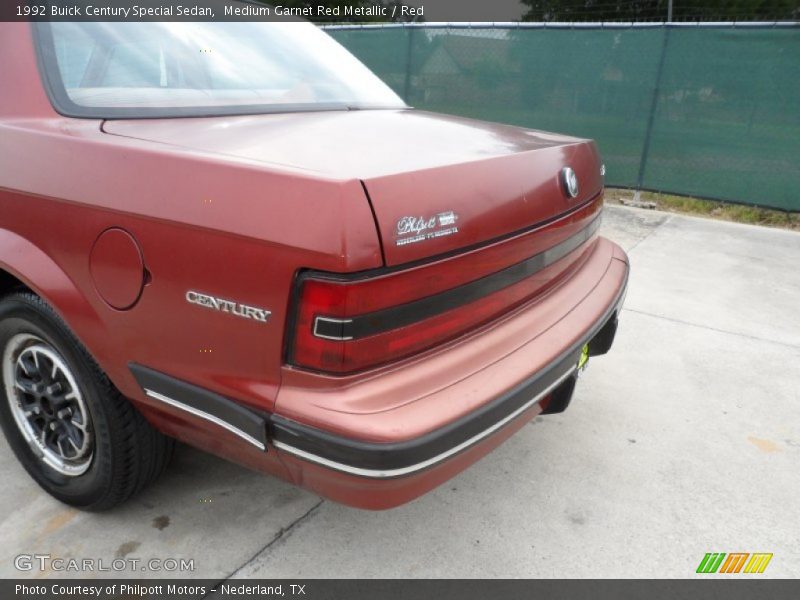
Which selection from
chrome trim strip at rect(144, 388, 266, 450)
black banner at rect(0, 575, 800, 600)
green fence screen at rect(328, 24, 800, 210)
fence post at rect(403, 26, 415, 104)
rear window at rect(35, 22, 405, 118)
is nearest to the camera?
chrome trim strip at rect(144, 388, 266, 450)

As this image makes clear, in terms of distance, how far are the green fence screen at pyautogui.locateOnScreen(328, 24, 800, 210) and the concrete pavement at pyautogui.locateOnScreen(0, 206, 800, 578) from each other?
4292mm

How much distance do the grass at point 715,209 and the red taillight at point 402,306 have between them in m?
5.87

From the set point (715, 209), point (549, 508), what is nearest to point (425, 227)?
point (549, 508)

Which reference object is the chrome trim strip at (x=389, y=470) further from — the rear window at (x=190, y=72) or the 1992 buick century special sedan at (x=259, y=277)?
the rear window at (x=190, y=72)

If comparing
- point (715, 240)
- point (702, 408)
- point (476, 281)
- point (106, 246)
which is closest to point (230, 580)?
Result: point (106, 246)

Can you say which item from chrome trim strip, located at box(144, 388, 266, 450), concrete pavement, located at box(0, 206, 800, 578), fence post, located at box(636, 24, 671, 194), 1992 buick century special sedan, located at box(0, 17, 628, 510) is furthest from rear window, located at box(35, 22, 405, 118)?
fence post, located at box(636, 24, 671, 194)

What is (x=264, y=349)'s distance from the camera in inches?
56.0

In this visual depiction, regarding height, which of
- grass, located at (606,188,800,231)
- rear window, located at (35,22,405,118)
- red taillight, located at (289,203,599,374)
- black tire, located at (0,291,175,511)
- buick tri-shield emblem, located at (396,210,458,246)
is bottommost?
grass, located at (606,188,800,231)

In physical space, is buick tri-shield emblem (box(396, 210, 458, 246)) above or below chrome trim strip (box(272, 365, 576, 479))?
above

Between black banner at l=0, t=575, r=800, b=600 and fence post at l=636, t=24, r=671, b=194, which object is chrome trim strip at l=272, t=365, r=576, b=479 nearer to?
black banner at l=0, t=575, r=800, b=600

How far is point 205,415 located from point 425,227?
0.71m

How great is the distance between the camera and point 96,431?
185 cm

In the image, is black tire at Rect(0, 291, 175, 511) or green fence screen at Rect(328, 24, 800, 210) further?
green fence screen at Rect(328, 24, 800, 210)

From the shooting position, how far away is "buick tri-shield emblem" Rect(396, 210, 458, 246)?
1.39m
